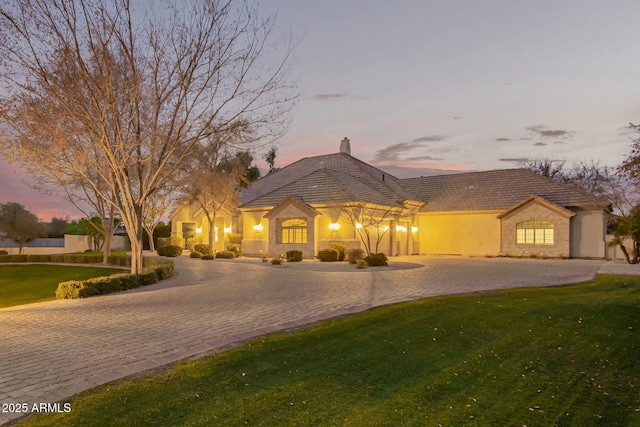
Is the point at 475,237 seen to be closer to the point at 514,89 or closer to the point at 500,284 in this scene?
the point at 514,89

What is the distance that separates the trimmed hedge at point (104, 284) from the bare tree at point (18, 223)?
26.8m

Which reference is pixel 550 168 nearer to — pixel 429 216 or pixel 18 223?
pixel 429 216

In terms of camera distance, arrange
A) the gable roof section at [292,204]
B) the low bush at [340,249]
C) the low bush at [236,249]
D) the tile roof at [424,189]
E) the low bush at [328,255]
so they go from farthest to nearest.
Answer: the low bush at [236,249]
the tile roof at [424,189]
the gable roof section at [292,204]
the low bush at [340,249]
the low bush at [328,255]

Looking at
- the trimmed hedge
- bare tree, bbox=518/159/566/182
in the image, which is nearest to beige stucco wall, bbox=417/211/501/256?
the trimmed hedge

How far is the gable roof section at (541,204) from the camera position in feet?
86.2

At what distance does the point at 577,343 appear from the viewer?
21.5 ft

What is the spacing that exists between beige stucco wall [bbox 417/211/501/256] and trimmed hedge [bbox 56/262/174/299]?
21.6m

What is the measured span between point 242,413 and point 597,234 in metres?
28.4

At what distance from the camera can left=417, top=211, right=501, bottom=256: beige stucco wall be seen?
29.3m

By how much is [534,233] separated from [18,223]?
39.5m

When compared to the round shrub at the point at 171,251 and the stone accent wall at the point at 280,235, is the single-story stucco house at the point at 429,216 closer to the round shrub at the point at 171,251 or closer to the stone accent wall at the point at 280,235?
the stone accent wall at the point at 280,235

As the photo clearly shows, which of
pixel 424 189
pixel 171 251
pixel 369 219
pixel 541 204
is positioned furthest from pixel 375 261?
pixel 171 251

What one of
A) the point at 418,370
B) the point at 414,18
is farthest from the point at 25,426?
the point at 414,18

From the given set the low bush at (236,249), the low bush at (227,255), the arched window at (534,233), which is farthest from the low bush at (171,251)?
the arched window at (534,233)
